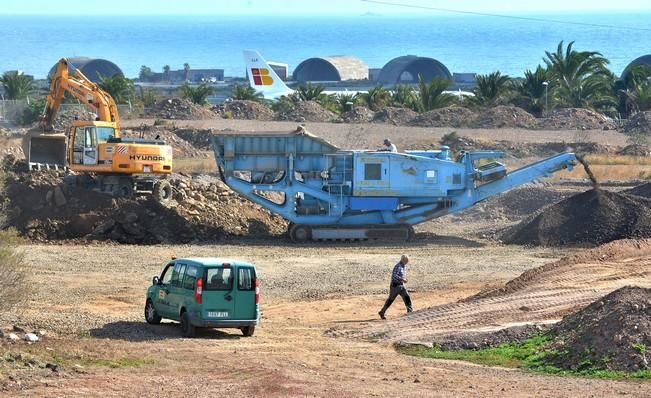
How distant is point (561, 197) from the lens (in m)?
47.4

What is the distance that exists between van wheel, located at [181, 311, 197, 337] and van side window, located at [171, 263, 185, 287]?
0.62 m

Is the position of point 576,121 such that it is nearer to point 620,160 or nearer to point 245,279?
point 620,160

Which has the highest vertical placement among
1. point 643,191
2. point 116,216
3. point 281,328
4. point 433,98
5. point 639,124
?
point 433,98

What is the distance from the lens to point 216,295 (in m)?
23.0

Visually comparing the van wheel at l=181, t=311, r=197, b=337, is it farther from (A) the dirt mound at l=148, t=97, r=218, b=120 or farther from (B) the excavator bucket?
(A) the dirt mound at l=148, t=97, r=218, b=120

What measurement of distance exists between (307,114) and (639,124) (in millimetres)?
18157

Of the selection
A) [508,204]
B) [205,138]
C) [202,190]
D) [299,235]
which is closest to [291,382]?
[299,235]

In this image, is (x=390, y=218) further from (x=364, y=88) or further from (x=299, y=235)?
(x=364, y=88)

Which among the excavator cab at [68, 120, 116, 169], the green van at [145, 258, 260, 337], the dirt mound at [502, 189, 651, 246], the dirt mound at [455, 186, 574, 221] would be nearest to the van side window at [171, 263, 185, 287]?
the green van at [145, 258, 260, 337]

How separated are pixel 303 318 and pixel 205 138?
1519 inches

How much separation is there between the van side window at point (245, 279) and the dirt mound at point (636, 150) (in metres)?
40.0

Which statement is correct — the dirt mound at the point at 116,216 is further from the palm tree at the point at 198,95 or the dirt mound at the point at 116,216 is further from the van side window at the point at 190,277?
the palm tree at the point at 198,95

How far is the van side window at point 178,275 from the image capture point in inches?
934

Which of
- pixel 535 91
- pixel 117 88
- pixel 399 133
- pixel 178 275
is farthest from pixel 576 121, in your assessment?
pixel 178 275
